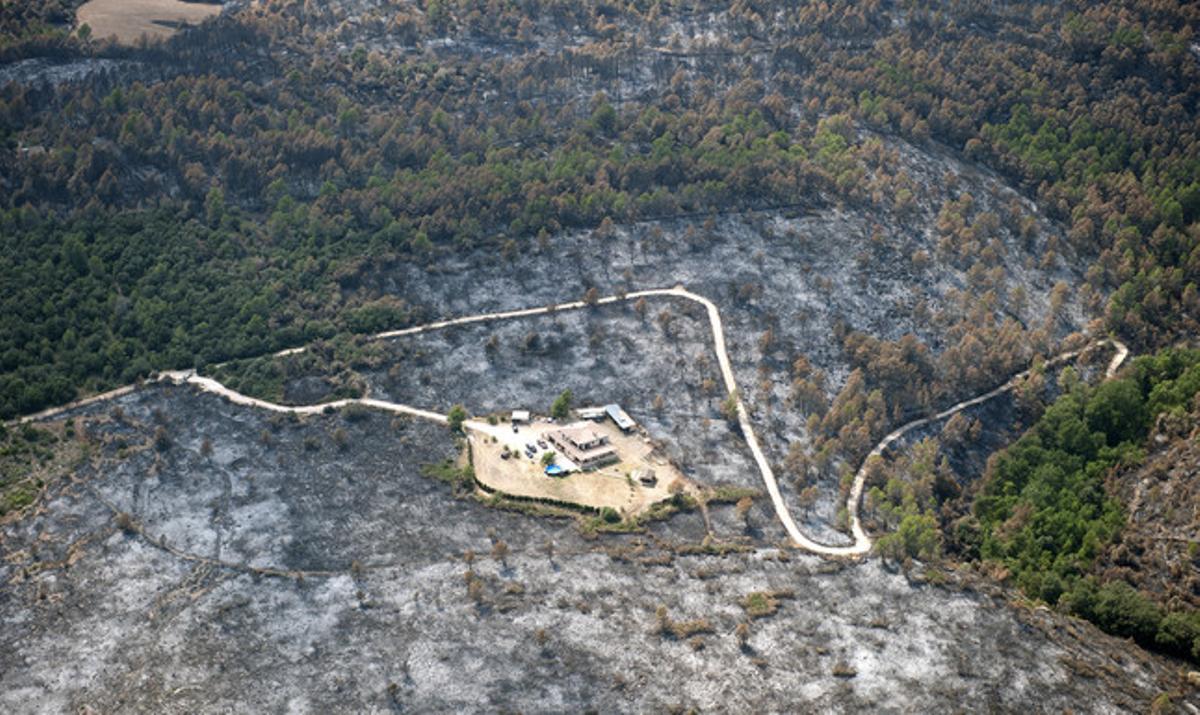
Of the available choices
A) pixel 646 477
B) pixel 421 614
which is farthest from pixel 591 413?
pixel 421 614

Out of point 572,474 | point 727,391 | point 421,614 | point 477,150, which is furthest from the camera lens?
point 477,150

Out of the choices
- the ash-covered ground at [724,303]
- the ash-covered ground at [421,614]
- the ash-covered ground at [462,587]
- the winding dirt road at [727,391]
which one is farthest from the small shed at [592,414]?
the ash-covered ground at [421,614]

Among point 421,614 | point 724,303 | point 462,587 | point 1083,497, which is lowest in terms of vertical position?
point 1083,497

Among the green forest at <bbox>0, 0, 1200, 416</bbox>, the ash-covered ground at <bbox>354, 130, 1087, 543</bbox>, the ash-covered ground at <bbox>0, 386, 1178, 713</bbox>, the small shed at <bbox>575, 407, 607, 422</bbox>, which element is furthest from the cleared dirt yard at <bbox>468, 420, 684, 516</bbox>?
the green forest at <bbox>0, 0, 1200, 416</bbox>

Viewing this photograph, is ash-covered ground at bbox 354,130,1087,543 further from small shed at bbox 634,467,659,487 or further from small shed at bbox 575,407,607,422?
small shed at bbox 634,467,659,487

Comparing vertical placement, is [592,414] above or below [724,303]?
below

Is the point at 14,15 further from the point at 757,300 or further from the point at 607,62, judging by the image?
the point at 757,300

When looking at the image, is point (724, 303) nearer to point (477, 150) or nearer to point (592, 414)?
point (592, 414)
